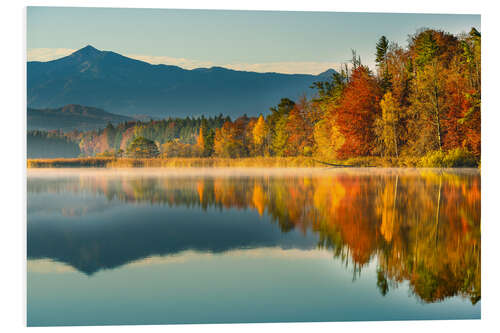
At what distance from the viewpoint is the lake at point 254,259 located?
4.74 metres

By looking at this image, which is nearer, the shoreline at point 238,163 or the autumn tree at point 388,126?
the autumn tree at point 388,126

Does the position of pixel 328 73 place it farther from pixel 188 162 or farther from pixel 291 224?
pixel 188 162

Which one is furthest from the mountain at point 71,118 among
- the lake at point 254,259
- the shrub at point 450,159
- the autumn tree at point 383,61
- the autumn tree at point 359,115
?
the shrub at point 450,159

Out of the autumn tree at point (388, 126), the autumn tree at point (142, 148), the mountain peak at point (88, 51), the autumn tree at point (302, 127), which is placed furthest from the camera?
the autumn tree at point (142, 148)

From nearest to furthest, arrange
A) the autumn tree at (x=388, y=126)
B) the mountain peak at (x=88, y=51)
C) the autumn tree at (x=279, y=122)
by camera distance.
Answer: the mountain peak at (x=88, y=51) < the autumn tree at (x=388, y=126) < the autumn tree at (x=279, y=122)

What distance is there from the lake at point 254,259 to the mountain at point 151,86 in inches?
104

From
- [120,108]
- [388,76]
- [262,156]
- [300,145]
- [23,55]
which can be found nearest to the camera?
[23,55]

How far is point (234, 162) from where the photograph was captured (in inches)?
736

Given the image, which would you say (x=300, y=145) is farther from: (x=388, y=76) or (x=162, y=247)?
(x=162, y=247)

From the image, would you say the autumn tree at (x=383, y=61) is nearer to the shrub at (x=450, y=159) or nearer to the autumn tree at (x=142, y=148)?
the shrub at (x=450, y=159)

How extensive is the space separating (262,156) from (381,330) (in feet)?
46.2

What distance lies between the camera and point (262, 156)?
18766mm

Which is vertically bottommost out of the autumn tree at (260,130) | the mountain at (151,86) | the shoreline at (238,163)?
the shoreline at (238,163)

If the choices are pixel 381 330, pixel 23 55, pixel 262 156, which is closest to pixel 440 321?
pixel 381 330
